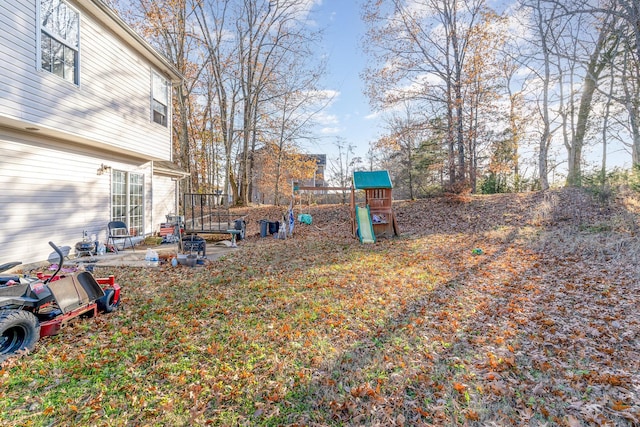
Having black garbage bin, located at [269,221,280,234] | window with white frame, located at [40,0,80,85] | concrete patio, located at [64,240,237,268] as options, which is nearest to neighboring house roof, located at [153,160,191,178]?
concrete patio, located at [64,240,237,268]

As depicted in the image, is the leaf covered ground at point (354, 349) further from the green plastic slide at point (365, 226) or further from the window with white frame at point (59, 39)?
the window with white frame at point (59, 39)

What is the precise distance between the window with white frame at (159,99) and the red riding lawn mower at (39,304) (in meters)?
7.69

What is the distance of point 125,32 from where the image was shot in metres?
7.89

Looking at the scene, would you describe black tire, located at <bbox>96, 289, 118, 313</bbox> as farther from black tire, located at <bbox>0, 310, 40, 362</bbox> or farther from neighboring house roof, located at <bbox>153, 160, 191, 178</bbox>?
neighboring house roof, located at <bbox>153, 160, 191, 178</bbox>

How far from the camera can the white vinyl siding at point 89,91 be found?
5348mm

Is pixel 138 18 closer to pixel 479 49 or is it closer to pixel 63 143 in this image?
pixel 63 143

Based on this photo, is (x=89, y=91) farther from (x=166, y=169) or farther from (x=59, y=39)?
(x=166, y=169)

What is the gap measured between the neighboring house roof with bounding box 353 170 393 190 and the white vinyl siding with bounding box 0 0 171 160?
6.86 meters

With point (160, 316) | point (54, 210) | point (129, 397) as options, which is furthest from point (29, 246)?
point (129, 397)

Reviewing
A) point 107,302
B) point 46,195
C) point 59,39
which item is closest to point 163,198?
point 46,195

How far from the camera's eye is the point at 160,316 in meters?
4.08

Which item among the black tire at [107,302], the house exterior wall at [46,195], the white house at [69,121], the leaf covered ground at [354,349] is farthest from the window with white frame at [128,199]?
the black tire at [107,302]

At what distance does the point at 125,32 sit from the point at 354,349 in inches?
377

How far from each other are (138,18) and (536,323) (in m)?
20.1
